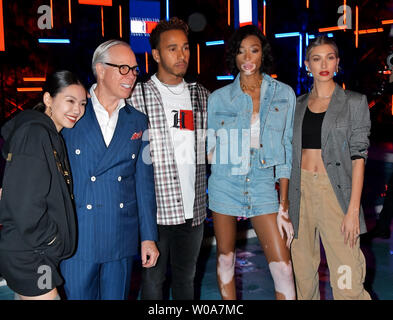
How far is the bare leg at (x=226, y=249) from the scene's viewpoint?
3.11 meters

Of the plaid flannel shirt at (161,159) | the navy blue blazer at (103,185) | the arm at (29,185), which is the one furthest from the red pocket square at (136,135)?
the arm at (29,185)

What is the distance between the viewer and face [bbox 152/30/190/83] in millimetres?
3121

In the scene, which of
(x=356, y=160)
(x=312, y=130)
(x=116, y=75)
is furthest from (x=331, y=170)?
(x=116, y=75)

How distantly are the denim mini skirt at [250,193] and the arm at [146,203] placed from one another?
18.3 inches

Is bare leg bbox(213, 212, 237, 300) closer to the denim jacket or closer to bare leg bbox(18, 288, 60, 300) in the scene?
the denim jacket

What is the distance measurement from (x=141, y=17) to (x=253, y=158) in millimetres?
7750

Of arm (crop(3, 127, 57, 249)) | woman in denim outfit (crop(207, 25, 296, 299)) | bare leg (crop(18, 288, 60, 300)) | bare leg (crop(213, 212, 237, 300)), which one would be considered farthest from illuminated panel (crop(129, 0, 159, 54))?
bare leg (crop(18, 288, 60, 300))

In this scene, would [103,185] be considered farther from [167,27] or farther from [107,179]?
[167,27]

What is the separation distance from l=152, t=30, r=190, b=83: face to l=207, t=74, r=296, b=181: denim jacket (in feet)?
0.99

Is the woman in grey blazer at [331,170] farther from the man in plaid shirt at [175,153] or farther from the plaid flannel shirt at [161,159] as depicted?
the plaid flannel shirt at [161,159]

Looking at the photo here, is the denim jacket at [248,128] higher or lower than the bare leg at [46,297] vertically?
higher

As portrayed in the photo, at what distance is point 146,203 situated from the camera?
2.85 m
